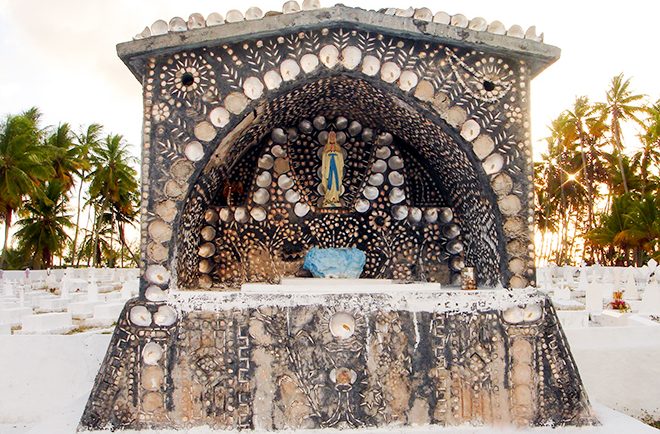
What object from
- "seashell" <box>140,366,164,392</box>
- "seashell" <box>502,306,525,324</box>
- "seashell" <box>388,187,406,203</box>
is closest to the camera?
"seashell" <box>140,366,164,392</box>

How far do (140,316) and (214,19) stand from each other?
280 cm

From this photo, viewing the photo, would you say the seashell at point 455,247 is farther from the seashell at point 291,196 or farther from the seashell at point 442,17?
the seashell at point 442,17

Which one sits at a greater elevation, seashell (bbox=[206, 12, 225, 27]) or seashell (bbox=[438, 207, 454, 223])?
seashell (bbox=[206, 12, 225, 27])

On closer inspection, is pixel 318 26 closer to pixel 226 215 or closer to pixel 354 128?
pixel 354 128

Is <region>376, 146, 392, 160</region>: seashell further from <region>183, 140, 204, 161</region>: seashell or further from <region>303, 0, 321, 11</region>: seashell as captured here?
<region>183, 140, 204, 161</region>: seashell

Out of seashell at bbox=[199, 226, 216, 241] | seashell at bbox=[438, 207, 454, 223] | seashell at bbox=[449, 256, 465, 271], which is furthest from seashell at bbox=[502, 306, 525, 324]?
→ seashell at bbox=[199, 226, 216, 241]

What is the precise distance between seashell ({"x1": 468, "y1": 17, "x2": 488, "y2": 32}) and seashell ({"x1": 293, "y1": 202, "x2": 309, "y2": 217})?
3.16 meters

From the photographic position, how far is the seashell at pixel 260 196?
7.26 m

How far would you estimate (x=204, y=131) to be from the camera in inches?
202

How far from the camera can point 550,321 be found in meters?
→ 5.10

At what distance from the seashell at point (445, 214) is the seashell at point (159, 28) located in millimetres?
4045

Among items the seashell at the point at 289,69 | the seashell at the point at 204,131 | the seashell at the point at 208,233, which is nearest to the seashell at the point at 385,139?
the seashell at the point at 289,69

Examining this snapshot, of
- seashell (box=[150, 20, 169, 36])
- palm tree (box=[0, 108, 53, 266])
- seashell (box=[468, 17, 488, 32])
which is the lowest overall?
seashell (box=[150, 20, 169, 36])

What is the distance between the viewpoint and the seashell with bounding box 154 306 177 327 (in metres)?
4.85
